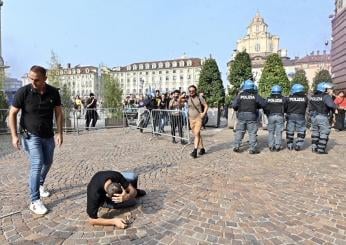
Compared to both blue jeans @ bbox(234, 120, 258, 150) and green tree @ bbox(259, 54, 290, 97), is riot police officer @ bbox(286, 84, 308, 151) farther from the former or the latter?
green tree @ bbox(259, 54, 290, 97)

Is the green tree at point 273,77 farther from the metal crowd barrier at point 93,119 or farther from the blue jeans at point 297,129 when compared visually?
the blue jeans at point 297,129

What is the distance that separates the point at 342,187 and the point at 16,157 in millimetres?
7310

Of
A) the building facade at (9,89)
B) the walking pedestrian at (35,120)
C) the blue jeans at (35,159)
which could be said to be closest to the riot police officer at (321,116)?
the walking pedestrian at (35,120)

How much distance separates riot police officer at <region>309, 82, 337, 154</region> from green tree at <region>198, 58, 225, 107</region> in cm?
864

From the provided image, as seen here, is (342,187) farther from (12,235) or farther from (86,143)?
(86,143)

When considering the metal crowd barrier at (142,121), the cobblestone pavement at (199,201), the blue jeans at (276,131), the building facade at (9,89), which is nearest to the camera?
the cobblestone pavement at (199,201)

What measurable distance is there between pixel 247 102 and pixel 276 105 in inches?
38.7

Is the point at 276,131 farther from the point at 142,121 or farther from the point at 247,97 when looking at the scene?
the point at 142,121

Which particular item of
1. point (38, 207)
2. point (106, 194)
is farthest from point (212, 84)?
point (106, 194)

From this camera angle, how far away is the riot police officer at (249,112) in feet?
29.7

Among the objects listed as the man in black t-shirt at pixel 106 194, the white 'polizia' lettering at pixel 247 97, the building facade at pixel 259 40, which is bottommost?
the man in black t-shirt at pixel 106 194

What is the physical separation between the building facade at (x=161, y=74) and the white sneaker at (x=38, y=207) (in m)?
127

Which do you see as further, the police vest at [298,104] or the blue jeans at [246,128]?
the police vest at [298,104]

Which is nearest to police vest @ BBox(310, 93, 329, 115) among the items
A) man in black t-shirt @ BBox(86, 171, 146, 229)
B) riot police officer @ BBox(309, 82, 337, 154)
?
riot police officer @ BBox(309, 82, 337, 154)
